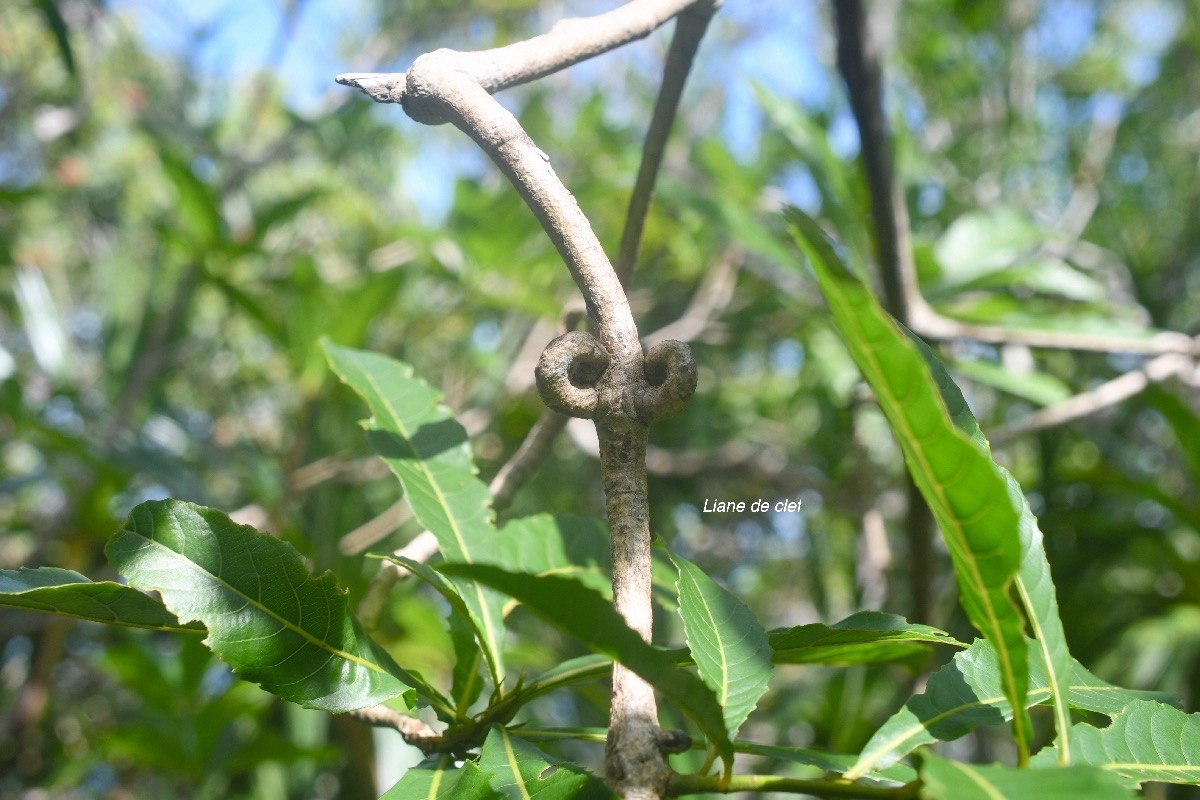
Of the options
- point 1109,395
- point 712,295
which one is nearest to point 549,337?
point 712,295

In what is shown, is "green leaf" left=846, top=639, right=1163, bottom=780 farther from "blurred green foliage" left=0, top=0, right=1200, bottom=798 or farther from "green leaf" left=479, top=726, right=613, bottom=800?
"blurred green foliage" left=0, top=0, right=1200, bottom=798

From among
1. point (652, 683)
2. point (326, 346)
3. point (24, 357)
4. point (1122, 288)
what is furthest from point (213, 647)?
point (24, 357)

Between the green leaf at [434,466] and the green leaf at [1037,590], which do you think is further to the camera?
the green leaf at [434,466]

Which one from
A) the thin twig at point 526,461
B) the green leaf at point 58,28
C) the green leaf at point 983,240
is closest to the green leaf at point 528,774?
the thin twig at point 526,461

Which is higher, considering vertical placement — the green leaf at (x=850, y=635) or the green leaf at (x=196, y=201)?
the green leaf at (x=196, y=201)

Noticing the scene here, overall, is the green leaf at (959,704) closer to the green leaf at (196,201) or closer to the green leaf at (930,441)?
the green leaf at (930,441)

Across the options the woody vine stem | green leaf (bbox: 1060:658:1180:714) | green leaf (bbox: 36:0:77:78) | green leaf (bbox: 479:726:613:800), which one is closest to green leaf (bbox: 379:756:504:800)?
green leaf (bbox: 479:726:613:800)

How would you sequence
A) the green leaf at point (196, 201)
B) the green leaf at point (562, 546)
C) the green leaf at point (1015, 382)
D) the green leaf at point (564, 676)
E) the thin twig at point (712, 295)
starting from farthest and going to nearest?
the thin twig at point (712, 295) < the green leaf at point (196, 201) < the green leaf at point (1015, 382) < the green leaf at point (562, 546) < the green leaf at point (564, 676)
